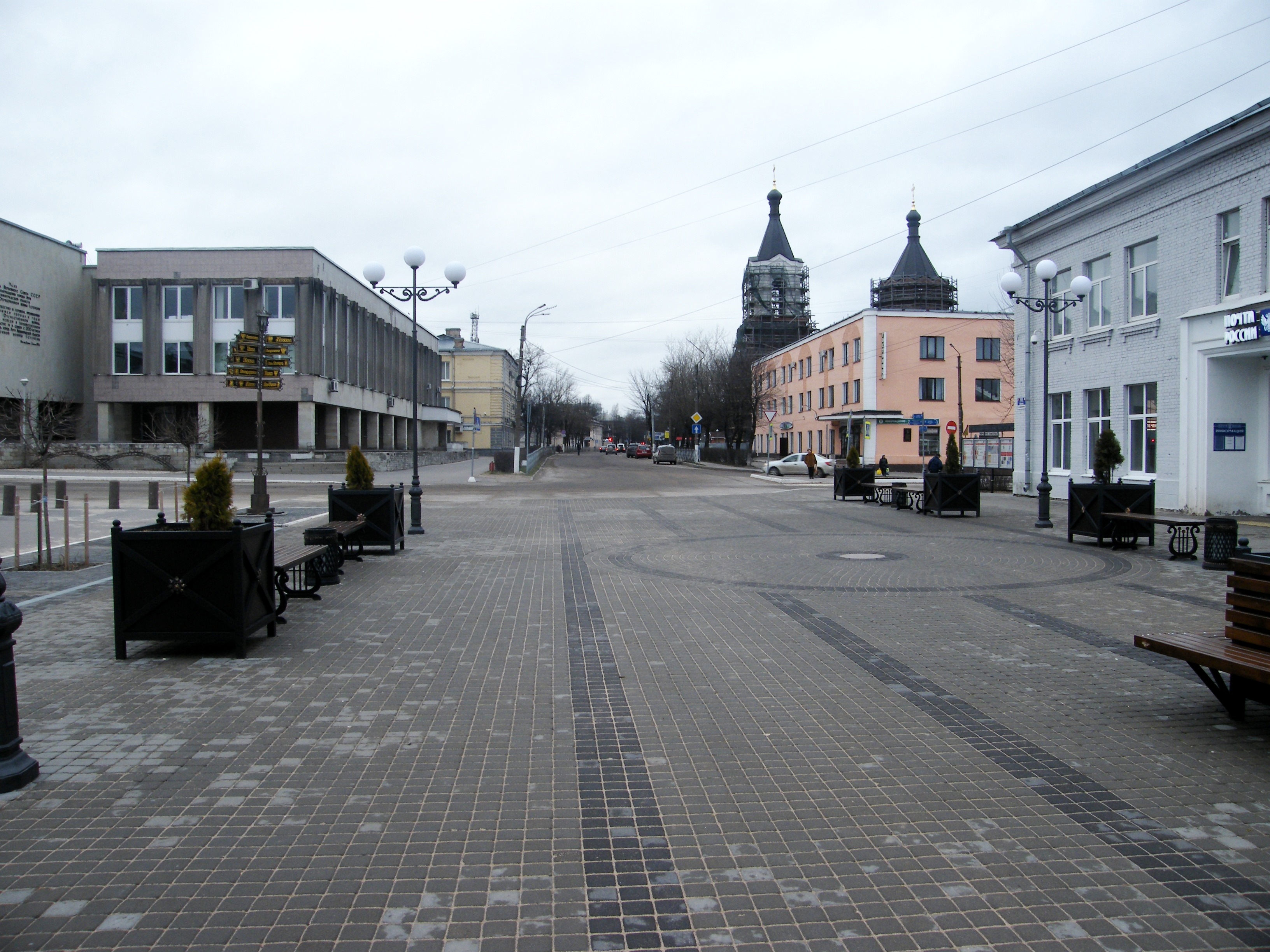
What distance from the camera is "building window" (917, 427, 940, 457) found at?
54.9 metres

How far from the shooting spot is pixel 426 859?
3.68 meters

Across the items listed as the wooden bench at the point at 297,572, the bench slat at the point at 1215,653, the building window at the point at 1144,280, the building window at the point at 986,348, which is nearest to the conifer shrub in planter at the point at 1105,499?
the building window at the point at 1144,280

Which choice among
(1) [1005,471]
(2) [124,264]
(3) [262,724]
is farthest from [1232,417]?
(2) [124,264]

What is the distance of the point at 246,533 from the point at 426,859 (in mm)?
4205

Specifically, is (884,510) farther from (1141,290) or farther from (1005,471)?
(1005,471)

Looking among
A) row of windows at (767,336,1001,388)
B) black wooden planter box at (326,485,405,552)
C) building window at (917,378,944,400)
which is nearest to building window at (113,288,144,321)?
row of windows at (767,336,1001,388)

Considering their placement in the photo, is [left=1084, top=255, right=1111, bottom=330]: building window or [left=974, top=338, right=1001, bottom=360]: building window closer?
[left=1084, top=255, right=1111, bottom=330]: building window

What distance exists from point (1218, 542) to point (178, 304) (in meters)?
51.8

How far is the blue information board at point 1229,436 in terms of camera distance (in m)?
19.1

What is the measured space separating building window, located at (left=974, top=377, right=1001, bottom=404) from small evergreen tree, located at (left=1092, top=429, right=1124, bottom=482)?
4271 centimetres

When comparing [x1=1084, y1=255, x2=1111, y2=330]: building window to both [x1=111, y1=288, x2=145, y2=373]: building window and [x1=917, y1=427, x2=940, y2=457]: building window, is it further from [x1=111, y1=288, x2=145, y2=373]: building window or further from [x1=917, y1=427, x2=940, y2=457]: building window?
[x1=111, y1=288, x2=145, y2=373]: building window

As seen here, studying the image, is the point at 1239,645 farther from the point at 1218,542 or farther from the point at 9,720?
the point at 1218,542

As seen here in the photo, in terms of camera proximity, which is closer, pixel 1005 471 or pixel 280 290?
pixel 1005 471

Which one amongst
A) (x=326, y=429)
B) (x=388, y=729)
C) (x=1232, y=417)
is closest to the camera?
(x=388, y=729)
